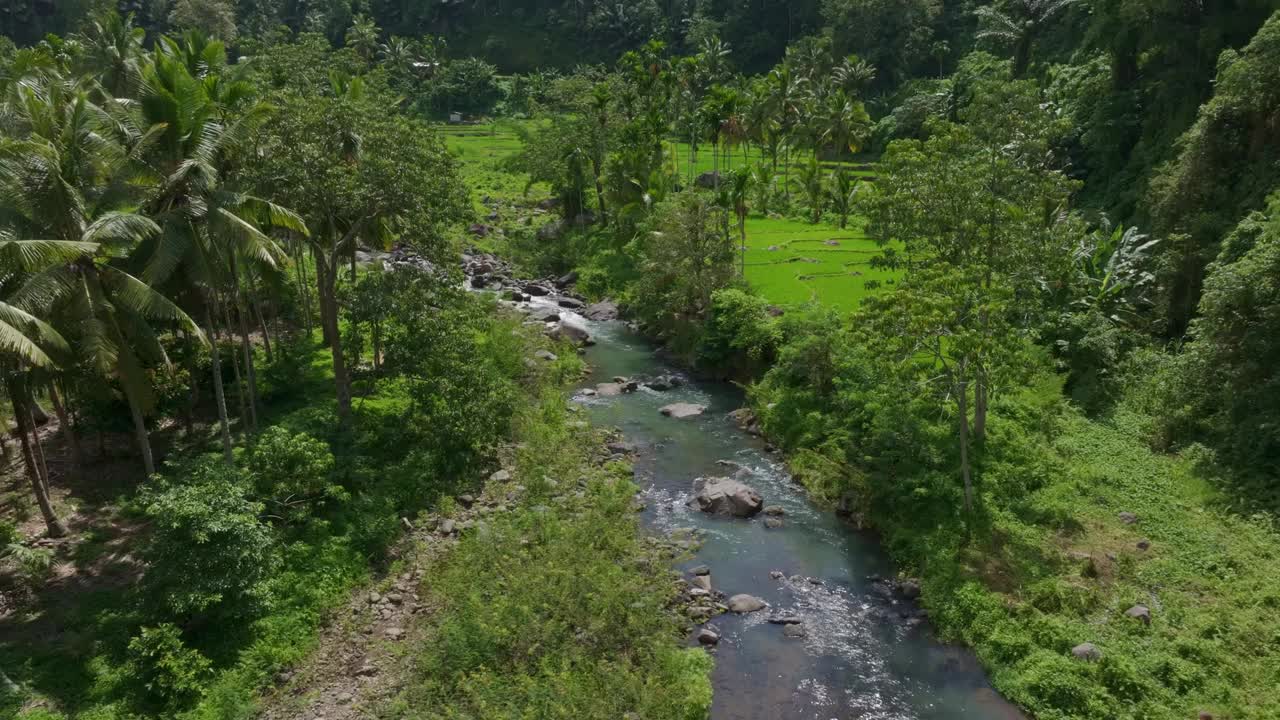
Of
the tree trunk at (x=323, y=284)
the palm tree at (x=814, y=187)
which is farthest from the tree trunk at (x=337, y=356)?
the palm tree at (x=814, y=187)

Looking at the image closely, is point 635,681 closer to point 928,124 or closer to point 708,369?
point 928,124

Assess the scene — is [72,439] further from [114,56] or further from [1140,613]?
[1140,613]

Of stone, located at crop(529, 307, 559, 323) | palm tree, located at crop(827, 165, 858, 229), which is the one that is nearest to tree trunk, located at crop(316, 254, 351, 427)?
stone, located at crop(529, 307, 559, 323)

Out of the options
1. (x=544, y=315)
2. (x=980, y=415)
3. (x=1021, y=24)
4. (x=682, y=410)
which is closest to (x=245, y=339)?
(x=682, y=410)

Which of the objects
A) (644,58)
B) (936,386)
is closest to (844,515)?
(936,386)

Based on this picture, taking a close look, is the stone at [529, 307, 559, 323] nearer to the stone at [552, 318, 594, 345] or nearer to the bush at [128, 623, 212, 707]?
the stone at [552, 318, 594, 345]
